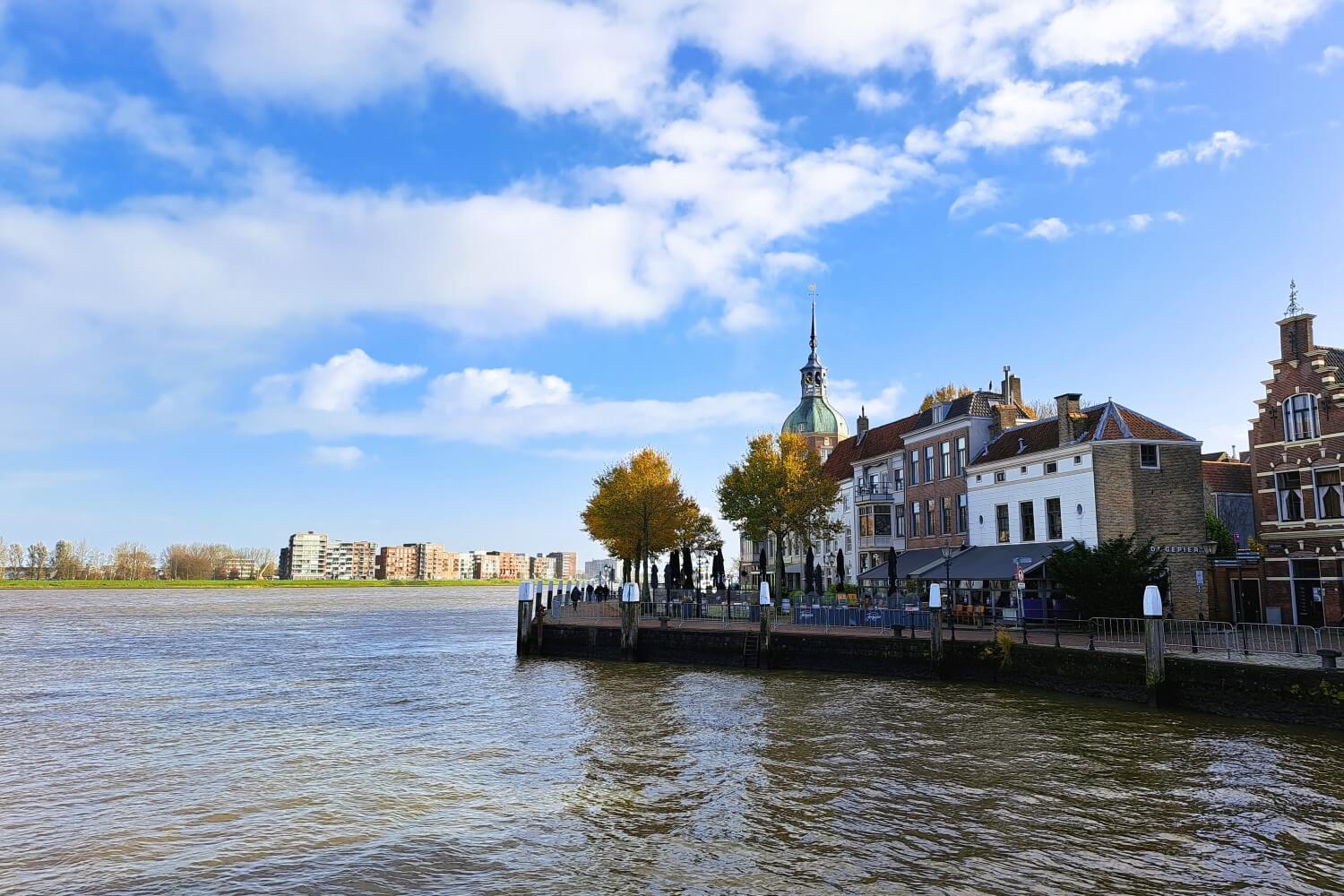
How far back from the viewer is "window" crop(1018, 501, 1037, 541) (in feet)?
141

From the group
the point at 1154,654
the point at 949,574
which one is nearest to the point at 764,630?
the point at 949,574

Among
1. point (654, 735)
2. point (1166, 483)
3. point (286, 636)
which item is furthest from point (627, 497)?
point (654, 735)

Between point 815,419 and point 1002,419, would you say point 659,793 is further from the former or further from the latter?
point 815,419

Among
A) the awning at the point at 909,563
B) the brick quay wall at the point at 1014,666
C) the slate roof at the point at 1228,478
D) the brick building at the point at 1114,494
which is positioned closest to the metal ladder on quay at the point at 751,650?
the brick quay wall at the point at 1014,666

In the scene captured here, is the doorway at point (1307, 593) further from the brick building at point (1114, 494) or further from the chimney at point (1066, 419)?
the chimney at point (1066, 419)

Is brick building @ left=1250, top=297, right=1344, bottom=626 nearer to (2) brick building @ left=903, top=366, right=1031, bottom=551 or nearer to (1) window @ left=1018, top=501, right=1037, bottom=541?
(1) window @ left=1018, top=501, right=1037, bottom=541

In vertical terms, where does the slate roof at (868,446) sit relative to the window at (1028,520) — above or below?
above

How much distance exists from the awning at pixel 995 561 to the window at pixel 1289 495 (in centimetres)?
804

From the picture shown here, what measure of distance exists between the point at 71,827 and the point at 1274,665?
26.0m

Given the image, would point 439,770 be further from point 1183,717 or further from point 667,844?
point 1183,717

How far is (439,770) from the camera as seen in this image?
18906mm

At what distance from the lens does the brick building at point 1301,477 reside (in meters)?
35.1

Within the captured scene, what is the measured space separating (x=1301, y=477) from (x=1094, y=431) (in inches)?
305

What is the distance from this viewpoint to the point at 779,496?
5481cm
